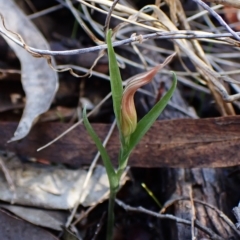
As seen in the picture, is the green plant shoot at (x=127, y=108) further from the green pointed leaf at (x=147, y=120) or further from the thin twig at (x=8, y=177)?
the thin twig at (x=8, y=177)

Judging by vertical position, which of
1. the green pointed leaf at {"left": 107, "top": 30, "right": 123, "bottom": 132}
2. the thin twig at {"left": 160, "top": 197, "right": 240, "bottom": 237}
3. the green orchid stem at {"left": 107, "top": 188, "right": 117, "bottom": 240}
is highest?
the green pointed leaf at {"left": 107, "top": 30, "right": 123, "bottom": 132}

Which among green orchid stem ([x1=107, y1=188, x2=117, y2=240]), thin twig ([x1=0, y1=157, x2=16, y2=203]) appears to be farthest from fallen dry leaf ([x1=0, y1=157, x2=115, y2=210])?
green orchid stem ([x1=107, y1=188, x2=117, y2=240])

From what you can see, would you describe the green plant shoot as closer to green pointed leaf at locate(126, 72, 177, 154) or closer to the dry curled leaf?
green pointed leaf at locate(126, 72, 177, 154)

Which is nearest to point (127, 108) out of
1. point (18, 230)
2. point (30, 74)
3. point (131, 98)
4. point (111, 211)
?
point (131, 98)

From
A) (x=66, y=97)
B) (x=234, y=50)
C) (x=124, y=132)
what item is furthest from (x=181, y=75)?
(x=124, y=132)

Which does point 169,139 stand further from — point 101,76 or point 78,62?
point 78,62
